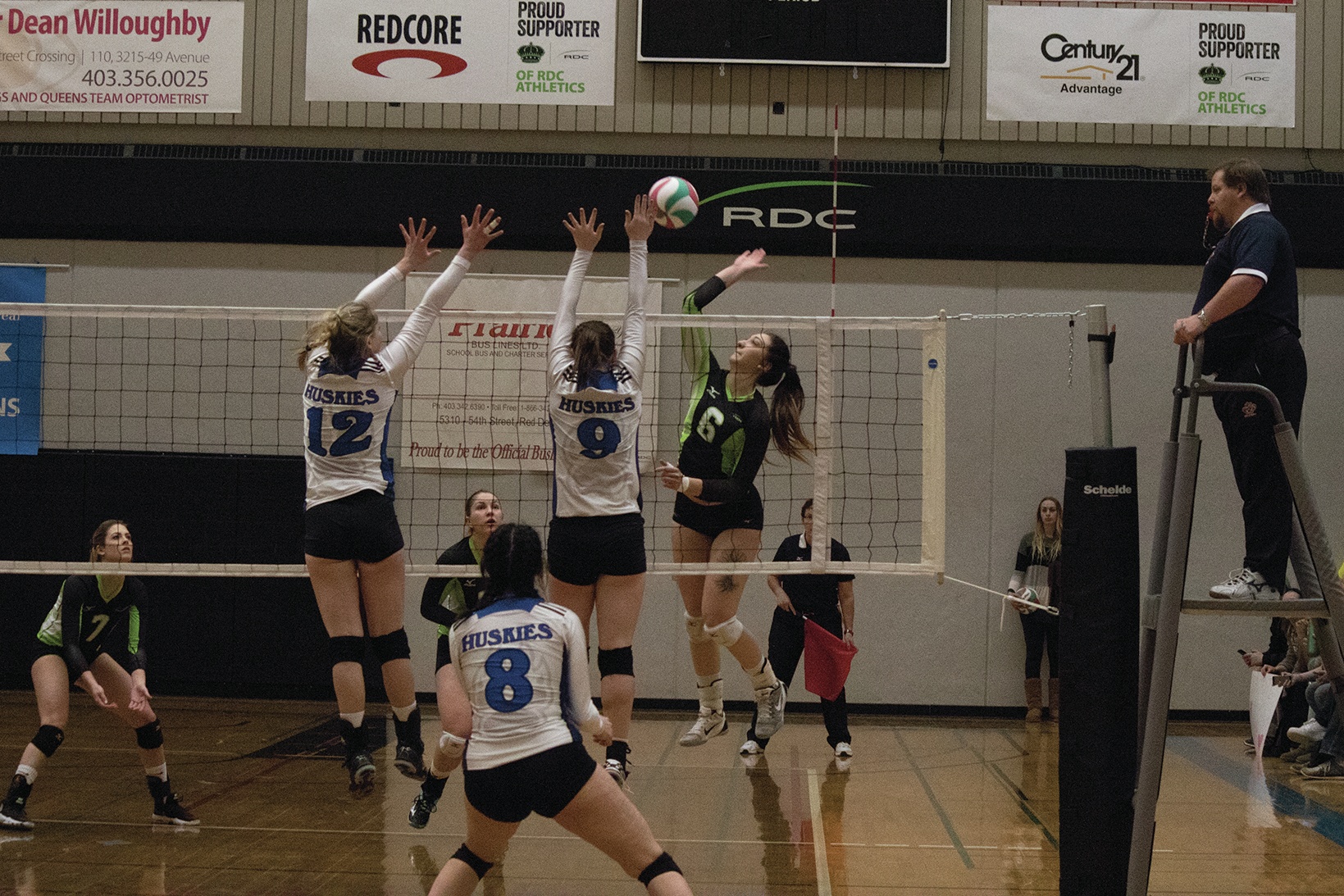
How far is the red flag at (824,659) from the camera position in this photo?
8227mm

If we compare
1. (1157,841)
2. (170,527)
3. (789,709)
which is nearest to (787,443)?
(1157,841)

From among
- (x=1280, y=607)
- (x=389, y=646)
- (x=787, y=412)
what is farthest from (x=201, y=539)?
(x=1280, y=607)

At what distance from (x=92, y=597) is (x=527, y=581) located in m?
3.56

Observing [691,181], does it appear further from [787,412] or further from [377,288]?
[377,288]

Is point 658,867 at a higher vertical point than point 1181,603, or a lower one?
lower

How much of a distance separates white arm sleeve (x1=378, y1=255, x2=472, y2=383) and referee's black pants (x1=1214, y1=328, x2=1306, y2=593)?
3.16 meters

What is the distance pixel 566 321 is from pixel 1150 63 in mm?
7344

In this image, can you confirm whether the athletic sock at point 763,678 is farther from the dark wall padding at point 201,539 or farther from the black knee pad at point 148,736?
the dark wall padding at point 201,539

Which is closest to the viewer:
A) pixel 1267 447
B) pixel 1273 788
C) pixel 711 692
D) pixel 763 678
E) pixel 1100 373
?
pixel 1267 447

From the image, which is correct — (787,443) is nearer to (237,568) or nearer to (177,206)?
(237,568)

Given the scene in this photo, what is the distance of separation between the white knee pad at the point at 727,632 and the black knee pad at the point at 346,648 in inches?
78.9

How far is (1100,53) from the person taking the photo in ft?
34.6

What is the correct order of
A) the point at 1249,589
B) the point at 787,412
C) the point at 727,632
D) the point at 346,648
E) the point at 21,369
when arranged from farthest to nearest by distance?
the point at 21,369 → the point at 727,632 → the point at 787,412 → the point at 346,648 → the point at 1249,589

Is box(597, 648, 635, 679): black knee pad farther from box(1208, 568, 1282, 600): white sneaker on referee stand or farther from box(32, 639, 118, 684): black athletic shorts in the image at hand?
box(32, 639, 118, 684): black athletic shorts
